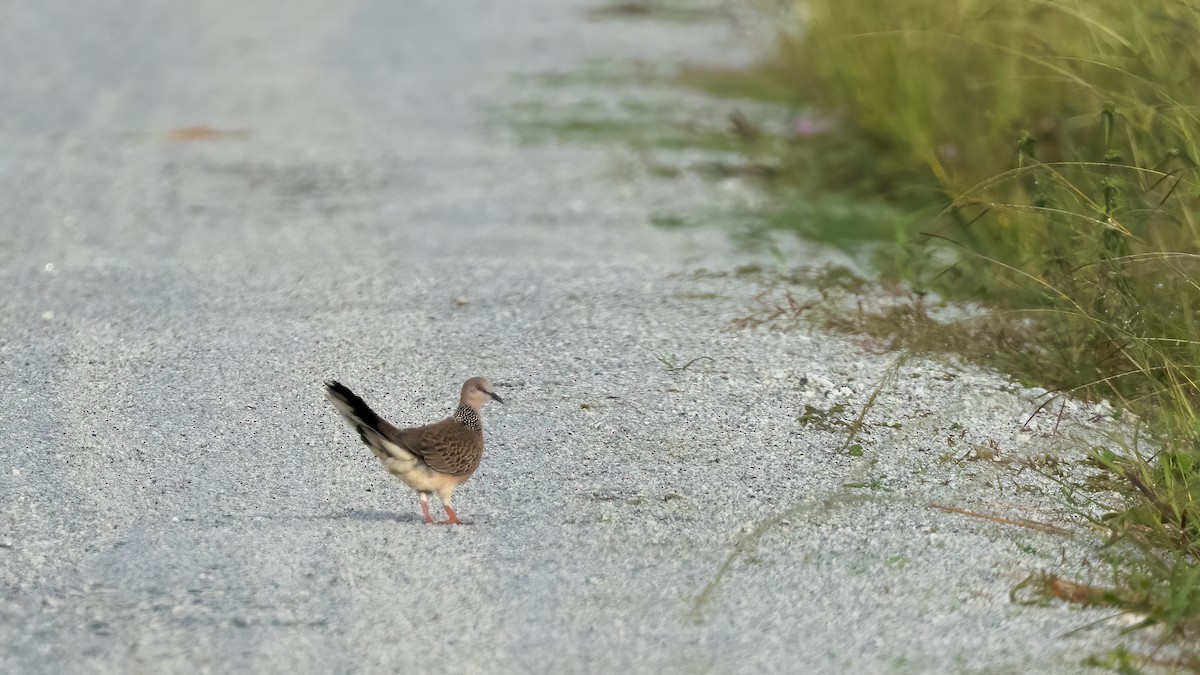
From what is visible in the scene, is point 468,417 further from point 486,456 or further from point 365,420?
point 365,420

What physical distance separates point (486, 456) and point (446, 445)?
48 cm

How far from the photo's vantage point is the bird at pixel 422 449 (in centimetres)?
410

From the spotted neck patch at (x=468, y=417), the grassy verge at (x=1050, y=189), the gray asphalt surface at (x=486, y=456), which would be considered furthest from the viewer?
the spotted neck patch at (x=468, y=417)

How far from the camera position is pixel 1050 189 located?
5.12 m

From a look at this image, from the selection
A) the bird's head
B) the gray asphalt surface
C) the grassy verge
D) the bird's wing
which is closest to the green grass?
the grassy verge

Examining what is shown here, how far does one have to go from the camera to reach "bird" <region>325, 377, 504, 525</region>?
4098 millimetres

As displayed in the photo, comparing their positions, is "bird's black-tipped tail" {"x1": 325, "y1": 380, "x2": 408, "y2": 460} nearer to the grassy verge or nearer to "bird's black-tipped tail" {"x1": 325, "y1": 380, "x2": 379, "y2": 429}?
"bird's black-tipped tail" {"x1": 325, "y1": 380, "x2": 379, "y2": 429}

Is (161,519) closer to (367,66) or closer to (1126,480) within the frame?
(1126,480)

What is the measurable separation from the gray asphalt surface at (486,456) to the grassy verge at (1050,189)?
0.24 metres

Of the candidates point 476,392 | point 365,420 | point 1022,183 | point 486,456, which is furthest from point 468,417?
point 1022,183

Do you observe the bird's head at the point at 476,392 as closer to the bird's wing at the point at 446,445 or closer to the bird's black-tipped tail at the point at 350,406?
the bird's wing at the point at 446,445

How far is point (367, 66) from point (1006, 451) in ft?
23.7

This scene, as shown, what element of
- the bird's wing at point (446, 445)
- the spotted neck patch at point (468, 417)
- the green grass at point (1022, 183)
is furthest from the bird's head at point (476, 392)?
the green grass at point (1022, 183)

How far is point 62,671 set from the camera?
11.4 feet
